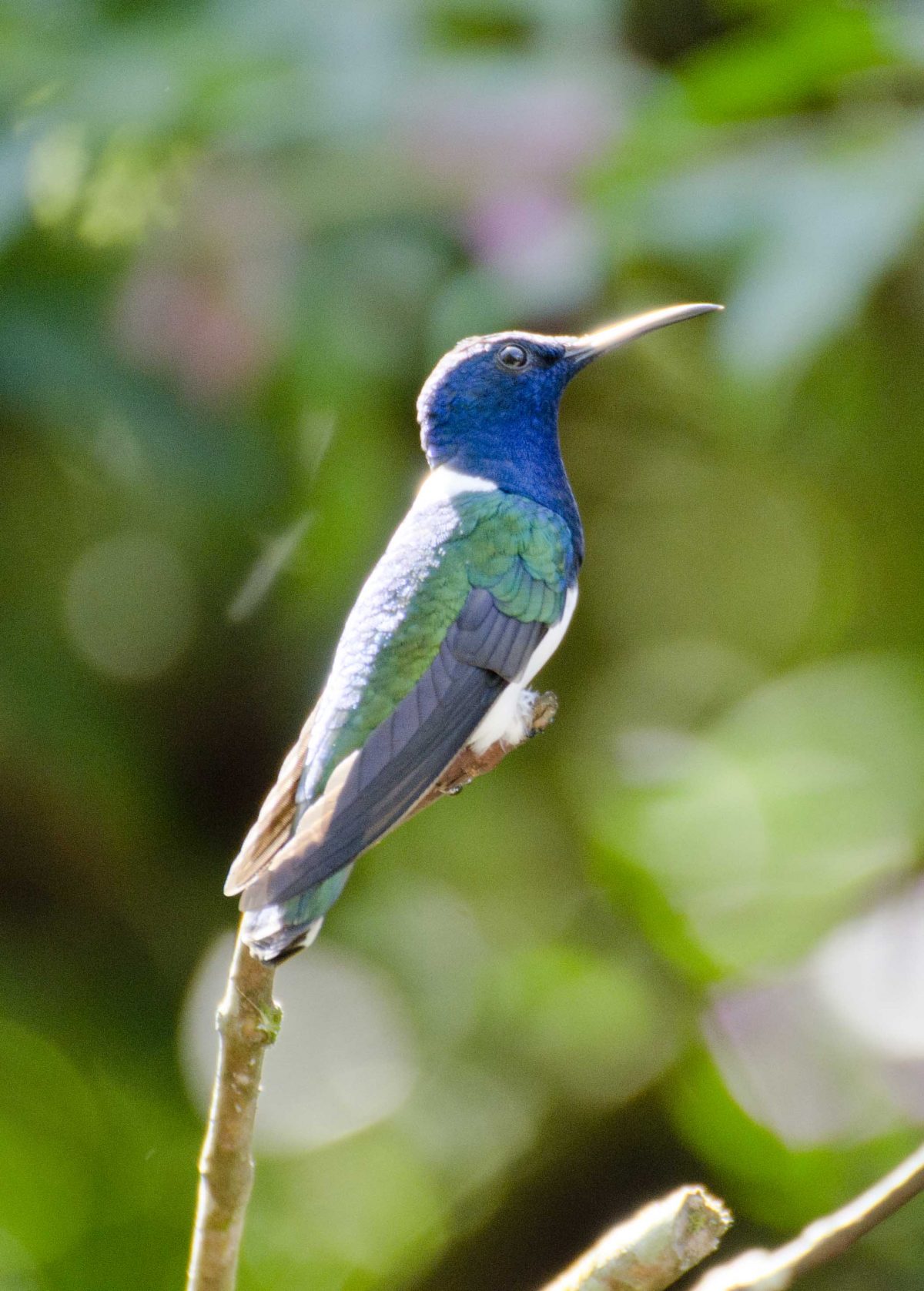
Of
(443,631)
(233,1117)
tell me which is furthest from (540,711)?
(233,1117)

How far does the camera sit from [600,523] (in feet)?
18.5

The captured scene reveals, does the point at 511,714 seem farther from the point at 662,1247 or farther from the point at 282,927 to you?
the point at 662,1247

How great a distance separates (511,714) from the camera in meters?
2.49

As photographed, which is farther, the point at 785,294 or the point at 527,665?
the point at 785,294

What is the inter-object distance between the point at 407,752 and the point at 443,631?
1.05ft

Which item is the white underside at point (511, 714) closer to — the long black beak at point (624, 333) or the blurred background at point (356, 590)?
the long black beak at point (624, 333)

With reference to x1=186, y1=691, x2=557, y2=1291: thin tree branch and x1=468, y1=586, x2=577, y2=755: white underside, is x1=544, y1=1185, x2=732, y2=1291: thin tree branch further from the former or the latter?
x1=468, y1=586, x2=577, y2=755: white underside

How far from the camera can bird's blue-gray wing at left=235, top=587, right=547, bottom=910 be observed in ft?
6.22

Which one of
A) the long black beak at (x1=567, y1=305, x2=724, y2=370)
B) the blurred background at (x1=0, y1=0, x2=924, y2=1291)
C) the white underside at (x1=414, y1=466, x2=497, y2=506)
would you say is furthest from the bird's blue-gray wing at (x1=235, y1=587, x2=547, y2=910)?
the blurred background at (x1=0, y1=0, x2=924, y2=1291)

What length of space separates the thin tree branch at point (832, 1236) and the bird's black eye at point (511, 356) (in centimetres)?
204

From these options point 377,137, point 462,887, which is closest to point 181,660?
point 462,887

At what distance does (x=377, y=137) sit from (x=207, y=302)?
0.71 meters

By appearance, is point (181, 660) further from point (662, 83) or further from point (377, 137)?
point (662, 83)

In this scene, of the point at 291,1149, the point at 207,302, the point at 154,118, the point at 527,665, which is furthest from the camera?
the point at 291,1149
